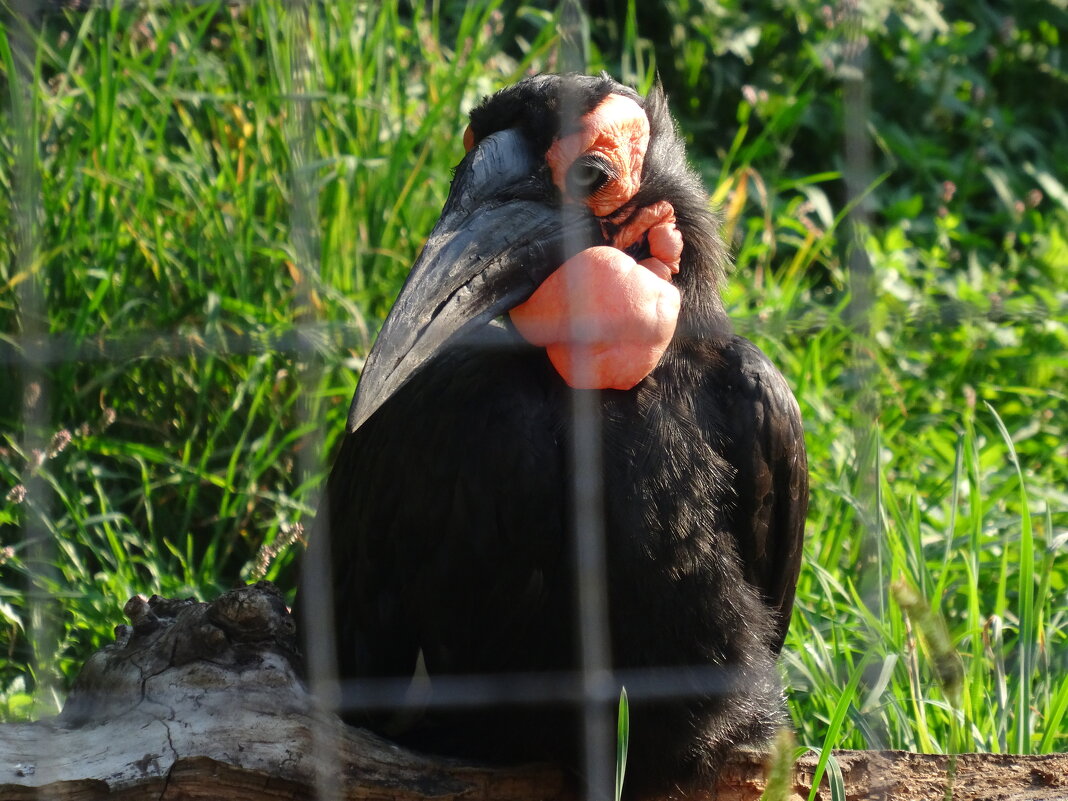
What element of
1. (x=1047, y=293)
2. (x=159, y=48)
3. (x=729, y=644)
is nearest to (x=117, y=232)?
(x=159, y=48)

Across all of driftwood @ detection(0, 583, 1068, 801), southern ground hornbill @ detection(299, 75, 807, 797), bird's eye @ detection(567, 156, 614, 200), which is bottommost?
driftwood @ detection(0, 583, 1068, 801)

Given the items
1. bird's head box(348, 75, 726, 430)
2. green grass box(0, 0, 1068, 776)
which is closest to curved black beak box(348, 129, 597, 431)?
bird's head box(348, 75, 726, 430)

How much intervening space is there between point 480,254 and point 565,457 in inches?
8.5

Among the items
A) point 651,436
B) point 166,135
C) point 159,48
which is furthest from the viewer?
point 166,135

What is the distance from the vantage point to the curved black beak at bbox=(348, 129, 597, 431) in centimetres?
118

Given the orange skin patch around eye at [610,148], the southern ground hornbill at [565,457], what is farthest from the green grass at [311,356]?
the orange skin patch around eye at [610,148]

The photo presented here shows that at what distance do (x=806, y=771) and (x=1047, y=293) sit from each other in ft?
3.92

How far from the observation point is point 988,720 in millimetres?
1442

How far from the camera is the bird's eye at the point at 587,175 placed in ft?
4.38

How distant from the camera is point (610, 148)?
136 cm

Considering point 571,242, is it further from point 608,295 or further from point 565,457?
point 565,457

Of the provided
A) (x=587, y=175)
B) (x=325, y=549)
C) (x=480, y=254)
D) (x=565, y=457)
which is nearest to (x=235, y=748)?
(x=325, y=549)

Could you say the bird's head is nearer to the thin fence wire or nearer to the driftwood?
the thin fence wire

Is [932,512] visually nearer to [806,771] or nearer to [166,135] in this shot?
[806,771]
